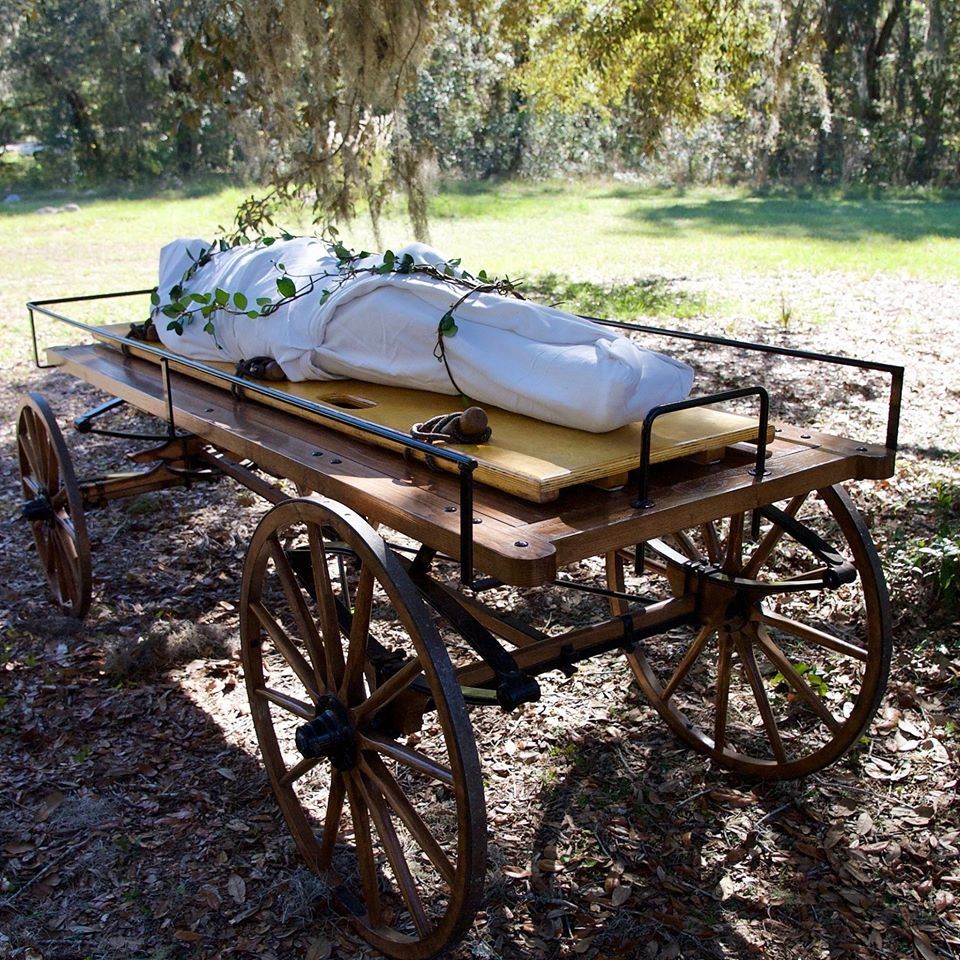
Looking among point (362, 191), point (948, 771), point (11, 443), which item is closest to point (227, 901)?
point (948, 771)

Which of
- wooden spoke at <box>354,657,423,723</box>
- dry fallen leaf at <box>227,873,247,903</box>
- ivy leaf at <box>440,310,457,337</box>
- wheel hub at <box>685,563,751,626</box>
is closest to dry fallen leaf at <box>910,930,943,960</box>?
wheel hub at <box>685,563,751,626</box>

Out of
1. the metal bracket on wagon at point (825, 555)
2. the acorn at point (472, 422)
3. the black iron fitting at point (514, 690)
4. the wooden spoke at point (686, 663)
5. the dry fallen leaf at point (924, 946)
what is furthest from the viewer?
the wooden spoke at point (686, 663)

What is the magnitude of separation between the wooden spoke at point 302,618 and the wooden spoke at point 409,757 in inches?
9.1

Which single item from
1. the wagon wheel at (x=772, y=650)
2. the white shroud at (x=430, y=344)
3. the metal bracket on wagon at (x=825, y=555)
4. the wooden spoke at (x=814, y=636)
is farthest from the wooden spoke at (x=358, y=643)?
the wooden spoke at (x=814, y=636)

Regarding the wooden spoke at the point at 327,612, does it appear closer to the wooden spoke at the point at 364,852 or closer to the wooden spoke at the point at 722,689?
the wooden spoke at the point at 364,852

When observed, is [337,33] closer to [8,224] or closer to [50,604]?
[50,604]

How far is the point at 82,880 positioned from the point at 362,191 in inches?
209

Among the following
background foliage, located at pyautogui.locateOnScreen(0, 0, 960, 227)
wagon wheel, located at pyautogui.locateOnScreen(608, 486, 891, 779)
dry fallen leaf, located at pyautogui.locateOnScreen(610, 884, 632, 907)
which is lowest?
dry fallen leaf, located at pyautogui.locateOnScreen(610, 884, 632, 907)

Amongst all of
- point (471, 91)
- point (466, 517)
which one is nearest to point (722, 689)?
point (466, 517)

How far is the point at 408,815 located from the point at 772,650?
1.29 meters

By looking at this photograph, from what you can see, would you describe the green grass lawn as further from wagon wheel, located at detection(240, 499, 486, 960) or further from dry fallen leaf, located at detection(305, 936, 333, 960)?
dry fallen leaf, located at detection(305, 936, 333, 960)

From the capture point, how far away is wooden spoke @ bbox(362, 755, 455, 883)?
237 centimetres

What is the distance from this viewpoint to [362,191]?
729 cm

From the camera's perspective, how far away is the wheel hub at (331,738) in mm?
2564
